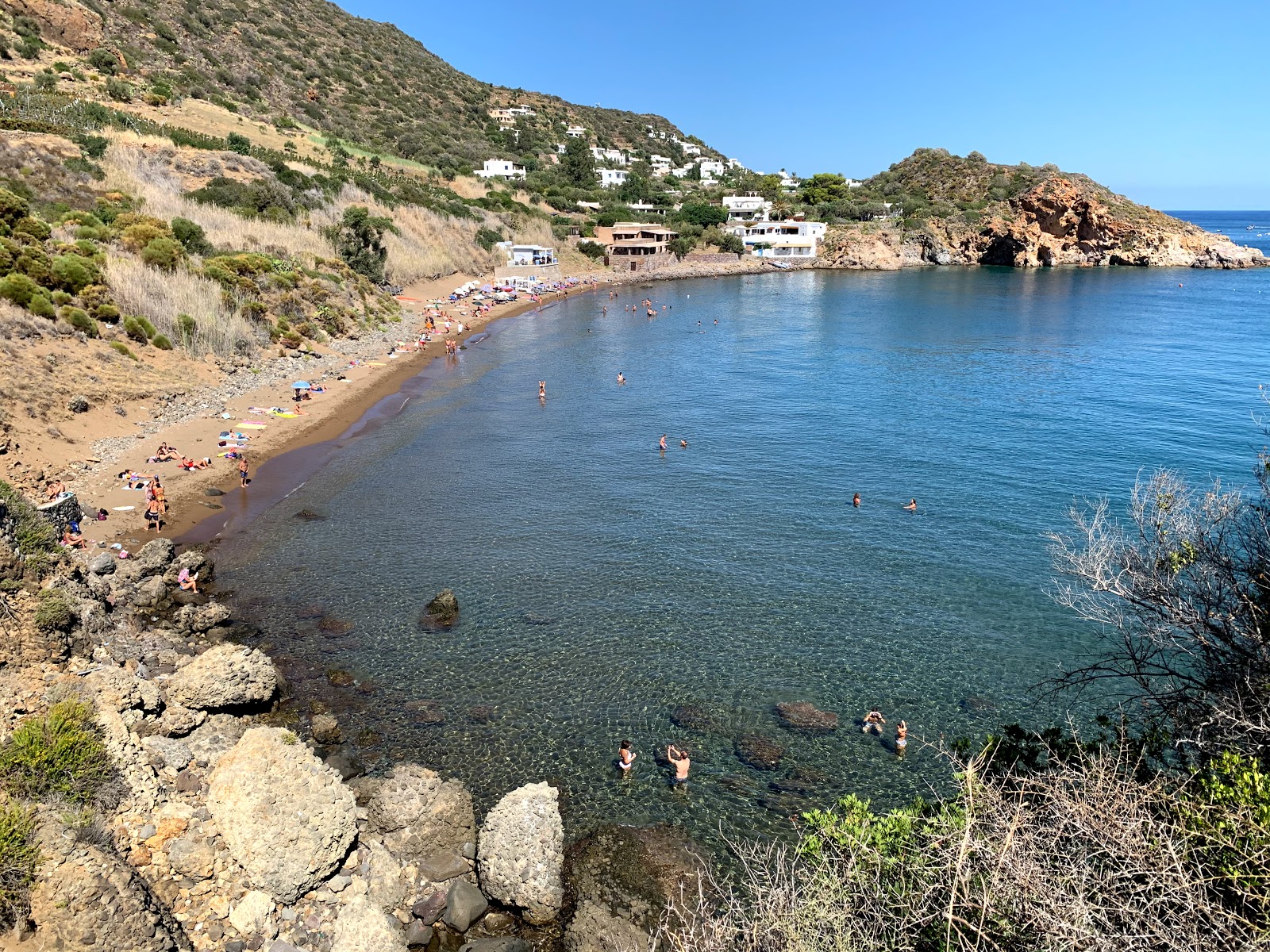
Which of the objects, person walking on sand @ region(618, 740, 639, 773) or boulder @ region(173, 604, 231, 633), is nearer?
person walking on sand @ region(618, 740, 639, 773)

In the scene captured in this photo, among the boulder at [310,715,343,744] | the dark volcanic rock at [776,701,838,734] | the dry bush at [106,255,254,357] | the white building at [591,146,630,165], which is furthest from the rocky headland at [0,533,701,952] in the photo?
the white building at [591,146,630,165]

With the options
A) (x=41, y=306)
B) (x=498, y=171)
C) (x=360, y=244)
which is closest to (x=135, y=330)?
(x=41, y=306)

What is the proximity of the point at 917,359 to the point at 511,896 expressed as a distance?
5270 cm

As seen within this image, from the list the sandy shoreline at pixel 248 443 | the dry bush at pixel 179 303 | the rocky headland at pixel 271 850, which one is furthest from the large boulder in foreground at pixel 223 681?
the dry bush at pixel 179 303

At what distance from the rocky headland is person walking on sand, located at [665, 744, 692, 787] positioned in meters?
1.36

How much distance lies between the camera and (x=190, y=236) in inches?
1818

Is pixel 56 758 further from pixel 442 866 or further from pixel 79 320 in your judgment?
pixel 79 320

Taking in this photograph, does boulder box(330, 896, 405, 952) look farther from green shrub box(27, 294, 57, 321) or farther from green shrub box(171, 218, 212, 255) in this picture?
green shrub box(171, 218, 212, 255)

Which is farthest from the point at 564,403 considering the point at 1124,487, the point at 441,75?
the point at 441,75

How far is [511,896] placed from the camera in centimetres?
1162

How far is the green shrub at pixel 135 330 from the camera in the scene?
3538 cm

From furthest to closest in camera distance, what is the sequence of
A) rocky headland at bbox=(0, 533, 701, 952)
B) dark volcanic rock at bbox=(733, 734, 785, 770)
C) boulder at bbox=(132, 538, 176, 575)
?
boulder at bbox=(132, 538, 176, 575)
dark volcanic rock at bbox=(733, 734, 785, 770)
rocky headland at bbox=(0, 533, 701, 952)

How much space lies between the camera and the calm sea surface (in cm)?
1602

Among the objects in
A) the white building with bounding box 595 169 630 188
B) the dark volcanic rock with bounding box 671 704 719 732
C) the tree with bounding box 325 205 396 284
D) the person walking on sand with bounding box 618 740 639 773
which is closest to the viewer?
the person walking on sand with bounding box 618 740 639 773
